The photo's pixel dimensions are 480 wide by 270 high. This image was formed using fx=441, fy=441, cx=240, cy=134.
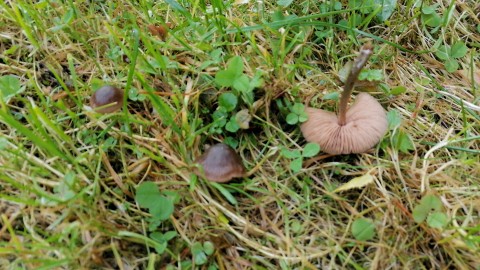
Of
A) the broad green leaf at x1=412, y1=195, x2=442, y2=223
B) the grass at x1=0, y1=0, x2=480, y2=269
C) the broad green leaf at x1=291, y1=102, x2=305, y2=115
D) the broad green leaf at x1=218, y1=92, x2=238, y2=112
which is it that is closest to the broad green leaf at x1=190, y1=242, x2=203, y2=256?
the grass at x1=0, y1=0, x2=480, y2=269

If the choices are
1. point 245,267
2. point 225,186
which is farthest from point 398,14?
point 245,267

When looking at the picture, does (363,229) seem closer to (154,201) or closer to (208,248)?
(208,248)

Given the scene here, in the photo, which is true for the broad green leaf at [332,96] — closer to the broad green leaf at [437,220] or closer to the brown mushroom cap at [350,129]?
the brown mushroom cap at [350,129]

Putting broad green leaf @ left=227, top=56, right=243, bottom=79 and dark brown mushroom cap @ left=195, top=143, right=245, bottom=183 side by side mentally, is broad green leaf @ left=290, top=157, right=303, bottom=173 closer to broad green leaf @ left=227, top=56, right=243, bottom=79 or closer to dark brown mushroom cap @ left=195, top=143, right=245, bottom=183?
dark brown mushroom cap @ left=195, top=143, right=245, bottom=183

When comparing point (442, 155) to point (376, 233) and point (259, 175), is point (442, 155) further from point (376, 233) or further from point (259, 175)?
point (259, 175)

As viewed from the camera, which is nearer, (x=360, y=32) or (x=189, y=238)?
(x=189, y=238)

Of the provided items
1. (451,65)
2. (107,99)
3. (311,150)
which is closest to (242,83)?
(311,150)

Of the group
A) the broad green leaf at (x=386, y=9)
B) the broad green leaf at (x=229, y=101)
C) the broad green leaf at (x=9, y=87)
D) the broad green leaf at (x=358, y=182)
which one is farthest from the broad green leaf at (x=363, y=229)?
the broad green leaf at (x=9, y=87)
